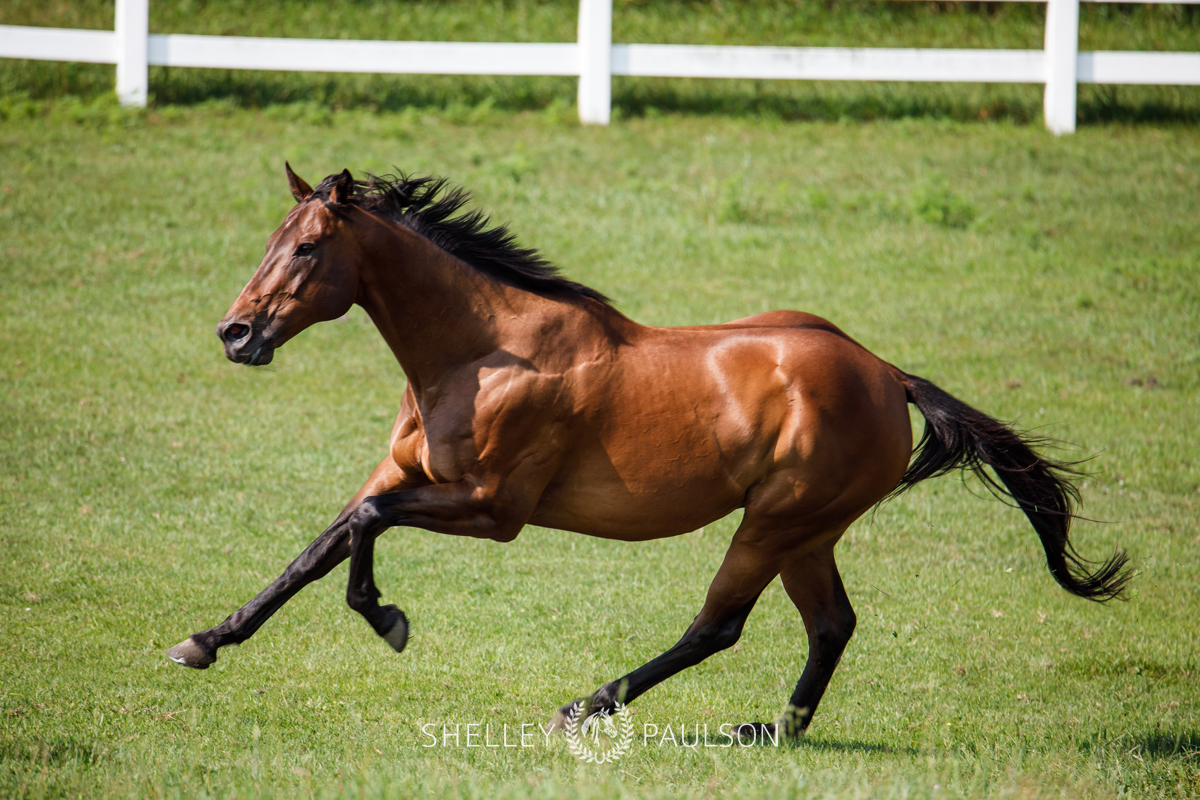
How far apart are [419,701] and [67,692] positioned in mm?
1604

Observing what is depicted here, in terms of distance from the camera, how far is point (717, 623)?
524 cm

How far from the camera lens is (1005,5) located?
19.4m

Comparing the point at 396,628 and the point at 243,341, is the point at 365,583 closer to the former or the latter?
the point at 396,628

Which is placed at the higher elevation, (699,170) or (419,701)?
(699,170)


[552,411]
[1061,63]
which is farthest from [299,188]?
[1061,63]

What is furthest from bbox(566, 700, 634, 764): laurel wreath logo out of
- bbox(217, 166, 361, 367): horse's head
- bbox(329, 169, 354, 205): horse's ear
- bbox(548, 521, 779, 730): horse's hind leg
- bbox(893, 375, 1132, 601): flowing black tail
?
bbox(329, 169, 354, 205): horse's ear

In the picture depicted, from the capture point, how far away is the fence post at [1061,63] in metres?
15.4

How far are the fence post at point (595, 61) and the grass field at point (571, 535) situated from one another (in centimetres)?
44

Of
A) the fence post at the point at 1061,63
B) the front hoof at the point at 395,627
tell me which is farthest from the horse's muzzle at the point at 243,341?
the fence post at the point at 1061,63

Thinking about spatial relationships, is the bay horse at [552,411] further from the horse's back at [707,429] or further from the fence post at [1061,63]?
the fence post at [1061,63]

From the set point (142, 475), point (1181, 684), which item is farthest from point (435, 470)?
point (142, 475)

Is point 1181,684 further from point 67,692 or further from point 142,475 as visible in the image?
point 142,475

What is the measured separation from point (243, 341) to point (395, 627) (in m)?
1.26

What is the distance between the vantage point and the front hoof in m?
4.75
